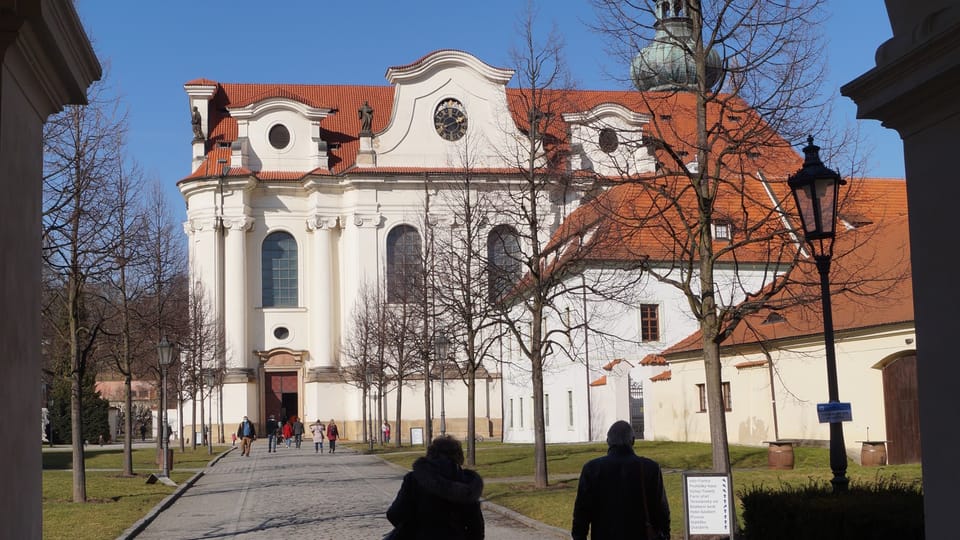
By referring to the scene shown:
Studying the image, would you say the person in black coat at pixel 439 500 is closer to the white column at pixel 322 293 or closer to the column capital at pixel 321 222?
the white column at pixel 322 293

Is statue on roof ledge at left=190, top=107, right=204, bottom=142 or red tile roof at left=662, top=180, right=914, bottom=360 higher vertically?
statue on roof ledge at left=190, top=107, right=204, bottom=142

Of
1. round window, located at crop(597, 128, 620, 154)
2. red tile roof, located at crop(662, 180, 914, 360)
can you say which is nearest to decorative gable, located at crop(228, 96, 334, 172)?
red tile roof, located at crop(662, 180, 914, 360)

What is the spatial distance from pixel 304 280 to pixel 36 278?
66.7 metres

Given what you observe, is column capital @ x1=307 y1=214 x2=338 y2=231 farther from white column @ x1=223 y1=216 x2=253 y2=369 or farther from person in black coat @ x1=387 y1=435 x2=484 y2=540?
person in black coat @ x1=387 y1=435 x2=484 y2=540

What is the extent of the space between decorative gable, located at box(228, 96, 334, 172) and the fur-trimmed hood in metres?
66.0

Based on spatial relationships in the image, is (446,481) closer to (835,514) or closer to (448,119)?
(835,514)

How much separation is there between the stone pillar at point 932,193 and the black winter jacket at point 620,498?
1868mm

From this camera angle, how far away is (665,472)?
Result: 90.7 ft

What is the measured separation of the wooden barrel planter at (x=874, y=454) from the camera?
92.7ft

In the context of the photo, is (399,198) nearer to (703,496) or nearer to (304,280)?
(304,280)

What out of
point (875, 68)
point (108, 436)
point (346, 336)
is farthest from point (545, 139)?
point (108, 436)

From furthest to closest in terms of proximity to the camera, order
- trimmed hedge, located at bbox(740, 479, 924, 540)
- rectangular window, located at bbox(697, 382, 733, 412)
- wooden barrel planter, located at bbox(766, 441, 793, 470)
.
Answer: rectangular window, located at bbox(697, 382, 733, 412)
wooden barrel planter, located at bbox(766, 441, 793, 470)
trimmed hedge, located at bbox(740, 479, 924, 540)

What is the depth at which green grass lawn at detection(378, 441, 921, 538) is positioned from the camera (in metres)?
20.4

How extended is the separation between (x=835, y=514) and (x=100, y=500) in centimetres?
1750
